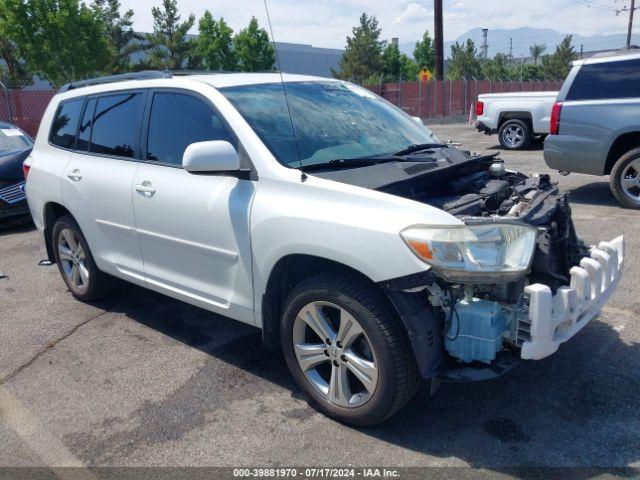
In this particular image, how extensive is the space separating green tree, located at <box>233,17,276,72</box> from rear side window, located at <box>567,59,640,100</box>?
1431 inches

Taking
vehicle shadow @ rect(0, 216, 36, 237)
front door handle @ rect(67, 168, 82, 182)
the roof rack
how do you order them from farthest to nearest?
vehicle shadow @ rect(0, 216, 36, 237) < front door handle @ rect(67, 168, 82, 182) < the roof rack

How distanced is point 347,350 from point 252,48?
139 feet

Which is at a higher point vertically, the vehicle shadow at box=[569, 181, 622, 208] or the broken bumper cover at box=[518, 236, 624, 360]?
the broken bumper cover at box=[518, 236, 624, 360]

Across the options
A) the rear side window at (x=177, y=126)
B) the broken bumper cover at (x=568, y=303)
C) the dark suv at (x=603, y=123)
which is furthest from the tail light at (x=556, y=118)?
the rear side window at (x=177, y=126)

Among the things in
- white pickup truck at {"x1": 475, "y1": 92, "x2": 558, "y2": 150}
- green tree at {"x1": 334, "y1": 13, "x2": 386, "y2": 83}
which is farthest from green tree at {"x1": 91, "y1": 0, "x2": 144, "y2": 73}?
white pickup truck at {"x1": 475, "y1": 92, "x2": 558, "y2": 150}

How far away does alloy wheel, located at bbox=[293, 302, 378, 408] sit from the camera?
120 inches

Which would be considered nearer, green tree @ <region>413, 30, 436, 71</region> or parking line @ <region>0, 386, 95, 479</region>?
parking line @ <region>0, 386, 95, 479</region>

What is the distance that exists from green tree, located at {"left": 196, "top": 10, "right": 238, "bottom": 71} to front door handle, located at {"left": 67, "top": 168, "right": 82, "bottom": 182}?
128 ft

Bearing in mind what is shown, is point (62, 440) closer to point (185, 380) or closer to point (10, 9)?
point (185, 380)

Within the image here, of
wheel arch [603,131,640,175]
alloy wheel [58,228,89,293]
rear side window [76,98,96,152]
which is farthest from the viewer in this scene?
wheel arch [603,131,640,175]

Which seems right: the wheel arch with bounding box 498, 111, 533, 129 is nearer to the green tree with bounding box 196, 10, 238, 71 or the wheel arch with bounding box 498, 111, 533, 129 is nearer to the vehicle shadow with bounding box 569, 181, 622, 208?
the vehicle shadow with bounding box 569, 181, 622, 208

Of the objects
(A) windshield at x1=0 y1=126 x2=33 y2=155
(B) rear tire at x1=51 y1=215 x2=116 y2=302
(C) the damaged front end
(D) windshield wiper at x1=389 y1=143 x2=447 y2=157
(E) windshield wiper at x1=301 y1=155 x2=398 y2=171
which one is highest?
(E) windshield wiper at x1=301 y1=155 x2=398 y2=171

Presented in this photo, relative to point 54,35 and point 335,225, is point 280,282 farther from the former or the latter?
point 54,35

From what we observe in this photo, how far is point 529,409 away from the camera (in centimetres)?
330
